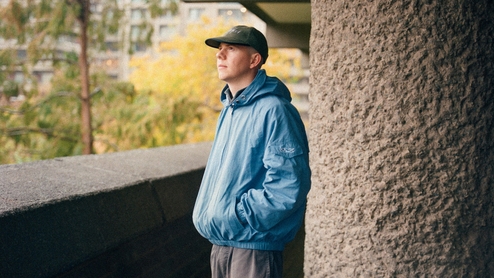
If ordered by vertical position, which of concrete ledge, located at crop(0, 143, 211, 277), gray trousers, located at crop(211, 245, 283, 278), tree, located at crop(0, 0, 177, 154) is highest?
tree, located at crop(0, 0, 177, 154)

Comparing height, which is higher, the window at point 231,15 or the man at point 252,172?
the window at point 231,15

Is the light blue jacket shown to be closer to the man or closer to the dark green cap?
the man

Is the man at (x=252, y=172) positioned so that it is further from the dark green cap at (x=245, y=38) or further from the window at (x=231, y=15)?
the window at (x=231, y=15)

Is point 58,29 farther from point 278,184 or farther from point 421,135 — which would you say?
point 278,184

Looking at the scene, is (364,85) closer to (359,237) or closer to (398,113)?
(398,113)

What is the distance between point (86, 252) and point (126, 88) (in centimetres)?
1569

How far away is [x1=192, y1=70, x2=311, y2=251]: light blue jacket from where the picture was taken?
2115mm

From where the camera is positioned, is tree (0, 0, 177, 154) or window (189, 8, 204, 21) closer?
tree (0, 0, 177, 154)

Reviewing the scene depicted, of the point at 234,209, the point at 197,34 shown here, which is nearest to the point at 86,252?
the point at 234,209

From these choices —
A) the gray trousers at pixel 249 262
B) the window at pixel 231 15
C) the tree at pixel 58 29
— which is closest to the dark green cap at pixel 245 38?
the gray trousers at pixel 249 262

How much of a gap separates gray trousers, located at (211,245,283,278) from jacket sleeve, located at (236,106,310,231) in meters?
0.14

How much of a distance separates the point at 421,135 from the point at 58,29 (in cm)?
1517

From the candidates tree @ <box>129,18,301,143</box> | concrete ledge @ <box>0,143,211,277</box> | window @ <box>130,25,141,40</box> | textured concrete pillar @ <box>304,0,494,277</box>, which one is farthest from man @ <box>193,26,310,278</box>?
tree @ <box>129,18,301,143</box>

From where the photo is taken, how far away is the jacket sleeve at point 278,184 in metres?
2.11
